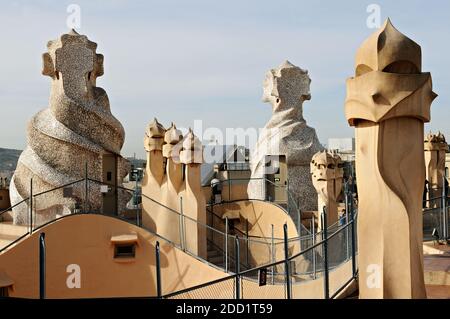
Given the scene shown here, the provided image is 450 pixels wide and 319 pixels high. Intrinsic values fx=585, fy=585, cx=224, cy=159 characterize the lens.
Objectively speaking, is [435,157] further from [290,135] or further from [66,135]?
[66,135]

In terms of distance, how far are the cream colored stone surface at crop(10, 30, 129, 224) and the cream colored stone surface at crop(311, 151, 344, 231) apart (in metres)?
4.96

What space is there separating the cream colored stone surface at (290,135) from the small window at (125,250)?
18.5 feet

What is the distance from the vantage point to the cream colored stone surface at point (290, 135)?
1653 cm

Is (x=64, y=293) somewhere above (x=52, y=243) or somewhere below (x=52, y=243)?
below

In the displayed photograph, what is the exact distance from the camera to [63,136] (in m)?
13.6

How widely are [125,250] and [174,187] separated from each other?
170cm

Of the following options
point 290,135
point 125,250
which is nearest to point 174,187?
point 125,250

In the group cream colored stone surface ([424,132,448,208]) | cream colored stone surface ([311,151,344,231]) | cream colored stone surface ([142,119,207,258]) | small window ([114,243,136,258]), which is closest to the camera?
small window ([114,243,136,258])

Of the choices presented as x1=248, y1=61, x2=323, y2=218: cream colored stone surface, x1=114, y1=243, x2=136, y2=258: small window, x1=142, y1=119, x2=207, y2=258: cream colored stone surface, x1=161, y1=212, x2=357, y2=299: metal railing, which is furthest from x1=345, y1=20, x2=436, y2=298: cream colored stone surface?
x1=248, y1=61, x2=323, y2=218: cream colored stone surface

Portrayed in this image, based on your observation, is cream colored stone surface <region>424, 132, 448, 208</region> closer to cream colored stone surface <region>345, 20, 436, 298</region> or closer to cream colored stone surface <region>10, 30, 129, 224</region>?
cream colored stone surface <region>10, 30, 129, 224</region>

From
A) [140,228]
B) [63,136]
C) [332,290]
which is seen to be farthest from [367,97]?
[63,136]

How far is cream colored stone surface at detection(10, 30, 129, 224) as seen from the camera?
13.4 meters

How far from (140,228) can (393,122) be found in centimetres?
827
